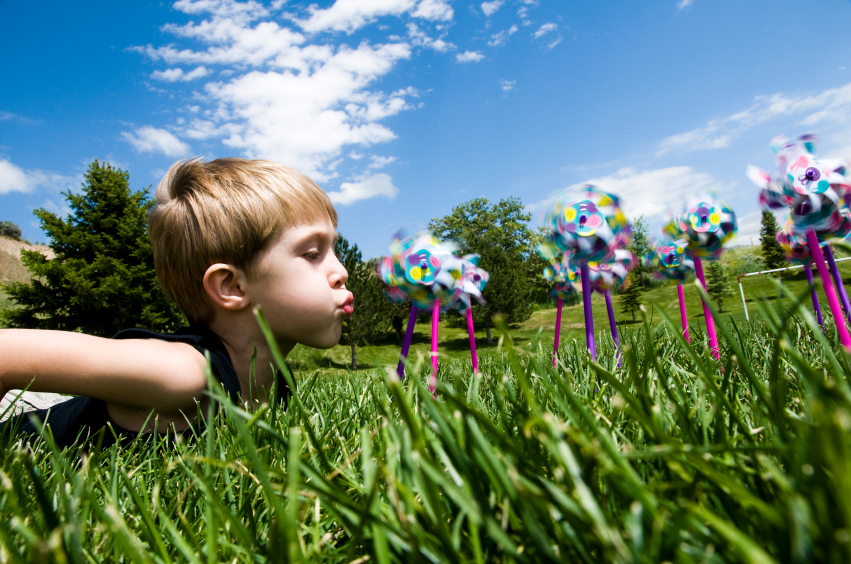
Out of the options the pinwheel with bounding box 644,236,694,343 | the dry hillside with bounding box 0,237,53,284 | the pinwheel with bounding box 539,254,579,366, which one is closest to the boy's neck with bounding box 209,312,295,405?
the pinwheel with bounding box 539,254,579,366

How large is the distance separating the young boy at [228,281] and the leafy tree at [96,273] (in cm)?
1619

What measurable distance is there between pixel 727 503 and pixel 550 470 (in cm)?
23

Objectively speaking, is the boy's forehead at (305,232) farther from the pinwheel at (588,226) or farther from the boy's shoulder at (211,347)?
the pinwheel at (588,226)

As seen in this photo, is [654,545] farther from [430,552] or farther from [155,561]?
[155,561]

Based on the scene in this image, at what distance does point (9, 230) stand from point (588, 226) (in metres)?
57.6

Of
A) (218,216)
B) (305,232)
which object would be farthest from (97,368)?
(305,232)

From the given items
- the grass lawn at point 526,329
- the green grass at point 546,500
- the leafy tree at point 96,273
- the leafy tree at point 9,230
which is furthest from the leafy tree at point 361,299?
the leafy tree at point 9,230

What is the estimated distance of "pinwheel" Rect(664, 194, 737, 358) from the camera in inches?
156

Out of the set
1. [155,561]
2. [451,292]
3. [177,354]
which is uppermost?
[451,292]

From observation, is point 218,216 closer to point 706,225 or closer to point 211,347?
point 211,347

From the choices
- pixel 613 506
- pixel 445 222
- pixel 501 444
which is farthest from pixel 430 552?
pixel 445 222

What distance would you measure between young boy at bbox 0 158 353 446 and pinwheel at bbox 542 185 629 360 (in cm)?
200

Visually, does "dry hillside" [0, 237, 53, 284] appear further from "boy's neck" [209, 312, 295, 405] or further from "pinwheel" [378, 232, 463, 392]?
"boy's neck" [209, 312, 295, 405]

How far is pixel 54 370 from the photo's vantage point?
121 cm
